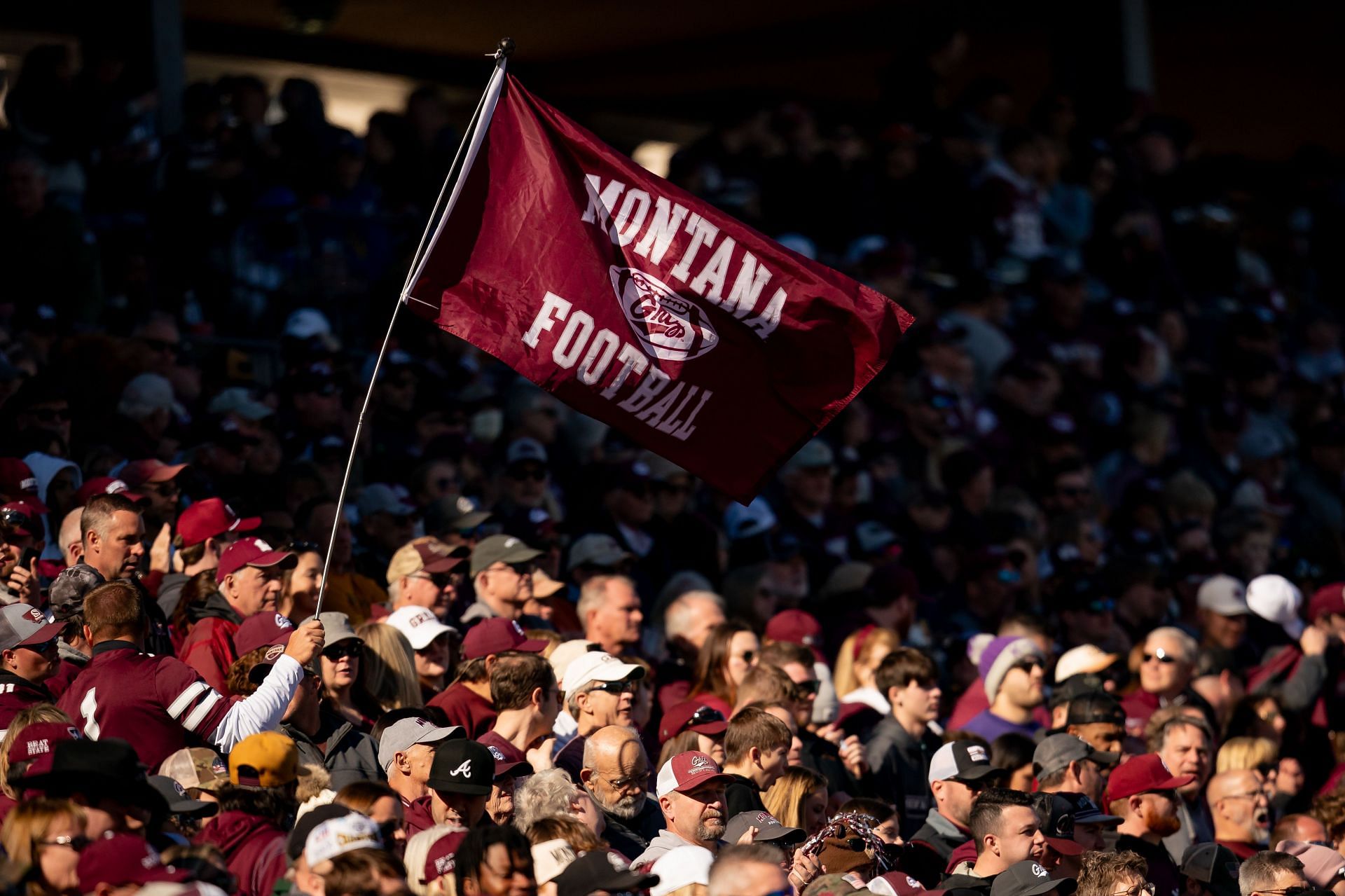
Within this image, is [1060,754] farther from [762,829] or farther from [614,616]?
[614,616]

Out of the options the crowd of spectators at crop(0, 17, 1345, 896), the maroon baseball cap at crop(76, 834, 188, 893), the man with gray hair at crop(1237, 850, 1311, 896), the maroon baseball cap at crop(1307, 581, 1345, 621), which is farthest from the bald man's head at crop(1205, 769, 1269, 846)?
the maroon baseball cap at crop(76, 834, 188, 893)

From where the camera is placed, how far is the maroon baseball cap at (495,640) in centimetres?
809

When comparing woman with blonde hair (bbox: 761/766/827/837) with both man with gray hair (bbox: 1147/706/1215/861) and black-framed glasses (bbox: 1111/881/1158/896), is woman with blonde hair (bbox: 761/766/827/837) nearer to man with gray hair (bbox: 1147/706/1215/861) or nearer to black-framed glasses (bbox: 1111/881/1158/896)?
black-framed glasses (bbox: 1111/881/1158/896)

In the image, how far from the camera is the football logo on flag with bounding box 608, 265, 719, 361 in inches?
303

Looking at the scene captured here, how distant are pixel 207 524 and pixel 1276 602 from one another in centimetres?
641

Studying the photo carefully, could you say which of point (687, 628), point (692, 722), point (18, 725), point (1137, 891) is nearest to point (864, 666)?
point (687, 628)

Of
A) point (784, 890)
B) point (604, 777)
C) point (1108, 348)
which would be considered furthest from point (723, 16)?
point (784, 890)

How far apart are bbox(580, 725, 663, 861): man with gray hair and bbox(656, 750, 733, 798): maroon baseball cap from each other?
11 centimetres

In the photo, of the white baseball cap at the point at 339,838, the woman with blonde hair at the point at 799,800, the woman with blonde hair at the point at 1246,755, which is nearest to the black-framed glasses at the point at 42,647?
the white baseball cap at the point at 339,838

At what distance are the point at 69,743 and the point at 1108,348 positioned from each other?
1116 centimetres

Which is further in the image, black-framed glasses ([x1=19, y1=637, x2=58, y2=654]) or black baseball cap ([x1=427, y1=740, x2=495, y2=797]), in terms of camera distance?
black-framed glasses ([x1=19, y1=637, x2=58, y2=654])

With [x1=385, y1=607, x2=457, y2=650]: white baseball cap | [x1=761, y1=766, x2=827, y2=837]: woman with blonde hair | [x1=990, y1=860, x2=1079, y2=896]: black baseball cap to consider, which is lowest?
[x1=385, y1=607, x2=457, y2=650]: white baseball cap

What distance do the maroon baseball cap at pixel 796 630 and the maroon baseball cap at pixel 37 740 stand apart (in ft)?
14.8

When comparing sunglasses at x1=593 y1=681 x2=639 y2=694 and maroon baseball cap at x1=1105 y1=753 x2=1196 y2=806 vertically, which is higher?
maroon baseball cap at x1=1105 y1=753 x2=1196 y2=806
